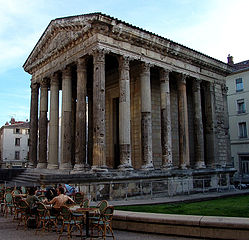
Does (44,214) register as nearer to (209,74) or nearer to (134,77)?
Answer: (134,77)

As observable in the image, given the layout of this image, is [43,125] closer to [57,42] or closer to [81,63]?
[57,42]

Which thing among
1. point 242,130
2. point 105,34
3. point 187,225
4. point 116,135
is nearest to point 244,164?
point 242,130

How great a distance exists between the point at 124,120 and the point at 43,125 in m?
7.30

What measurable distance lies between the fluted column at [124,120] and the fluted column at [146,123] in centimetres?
133

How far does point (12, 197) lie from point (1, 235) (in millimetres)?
2691

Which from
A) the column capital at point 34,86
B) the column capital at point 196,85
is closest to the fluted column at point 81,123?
the column capital at point 34,86

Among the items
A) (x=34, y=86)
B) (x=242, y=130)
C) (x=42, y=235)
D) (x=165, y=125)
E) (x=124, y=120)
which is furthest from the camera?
(x=242, y=130)

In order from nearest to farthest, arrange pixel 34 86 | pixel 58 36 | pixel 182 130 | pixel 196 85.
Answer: pixel 58 36, pixel 182 130, pixel 196 85, pixel 34 86

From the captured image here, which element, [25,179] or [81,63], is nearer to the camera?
[81,63]

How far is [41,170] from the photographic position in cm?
1812

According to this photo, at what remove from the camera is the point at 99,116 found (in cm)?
1410

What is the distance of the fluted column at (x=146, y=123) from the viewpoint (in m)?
15.9

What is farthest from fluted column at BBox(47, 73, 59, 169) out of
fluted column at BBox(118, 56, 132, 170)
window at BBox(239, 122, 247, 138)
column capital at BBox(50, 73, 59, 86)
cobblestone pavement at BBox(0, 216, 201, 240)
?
window at BBox(239, 122, 247, 138)

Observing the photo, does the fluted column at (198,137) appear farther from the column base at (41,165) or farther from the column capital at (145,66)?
the column base at (41,165)
